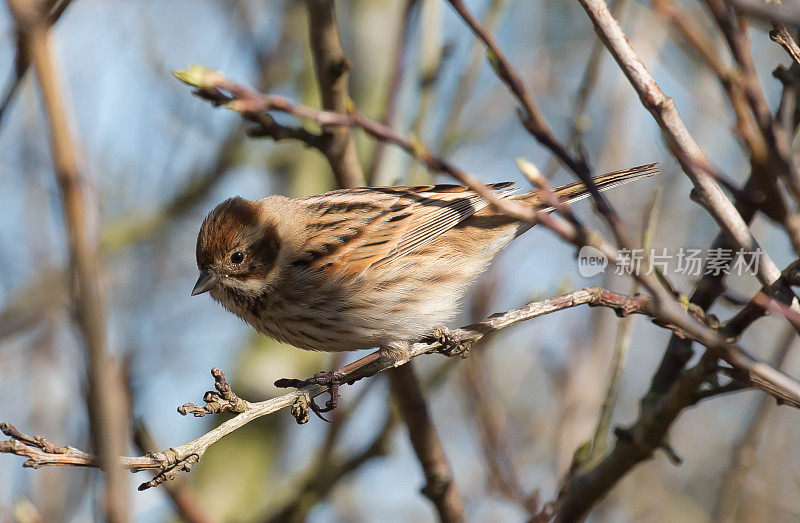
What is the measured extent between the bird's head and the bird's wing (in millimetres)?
260

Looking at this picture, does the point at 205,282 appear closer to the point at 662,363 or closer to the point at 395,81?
the point at 395,81

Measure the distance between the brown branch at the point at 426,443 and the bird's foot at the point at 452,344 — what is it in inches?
13.9

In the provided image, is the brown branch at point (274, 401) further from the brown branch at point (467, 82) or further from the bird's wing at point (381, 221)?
the brown branch at point (467, 82)

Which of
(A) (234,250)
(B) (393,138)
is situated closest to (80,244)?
(B) (393,138)

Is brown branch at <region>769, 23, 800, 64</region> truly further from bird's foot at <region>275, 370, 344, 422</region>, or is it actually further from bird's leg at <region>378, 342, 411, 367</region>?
bird's foot at <region>275, 370, 344, 422</region>

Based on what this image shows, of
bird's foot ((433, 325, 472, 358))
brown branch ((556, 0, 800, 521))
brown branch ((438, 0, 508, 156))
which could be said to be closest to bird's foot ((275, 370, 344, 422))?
bird's foot ((433, 325, 472, 358))

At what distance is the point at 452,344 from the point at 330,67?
1.50 metres

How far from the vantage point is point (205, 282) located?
4.84 metres

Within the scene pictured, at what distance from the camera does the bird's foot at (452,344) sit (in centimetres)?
402

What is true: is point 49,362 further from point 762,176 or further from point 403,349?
point 762,176

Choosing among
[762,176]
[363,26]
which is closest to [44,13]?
[762,176]

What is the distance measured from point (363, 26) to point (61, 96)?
518 cm

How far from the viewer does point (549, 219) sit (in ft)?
7.89

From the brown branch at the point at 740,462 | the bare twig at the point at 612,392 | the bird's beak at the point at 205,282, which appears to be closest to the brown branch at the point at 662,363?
the bare twig at the point at 612,392
